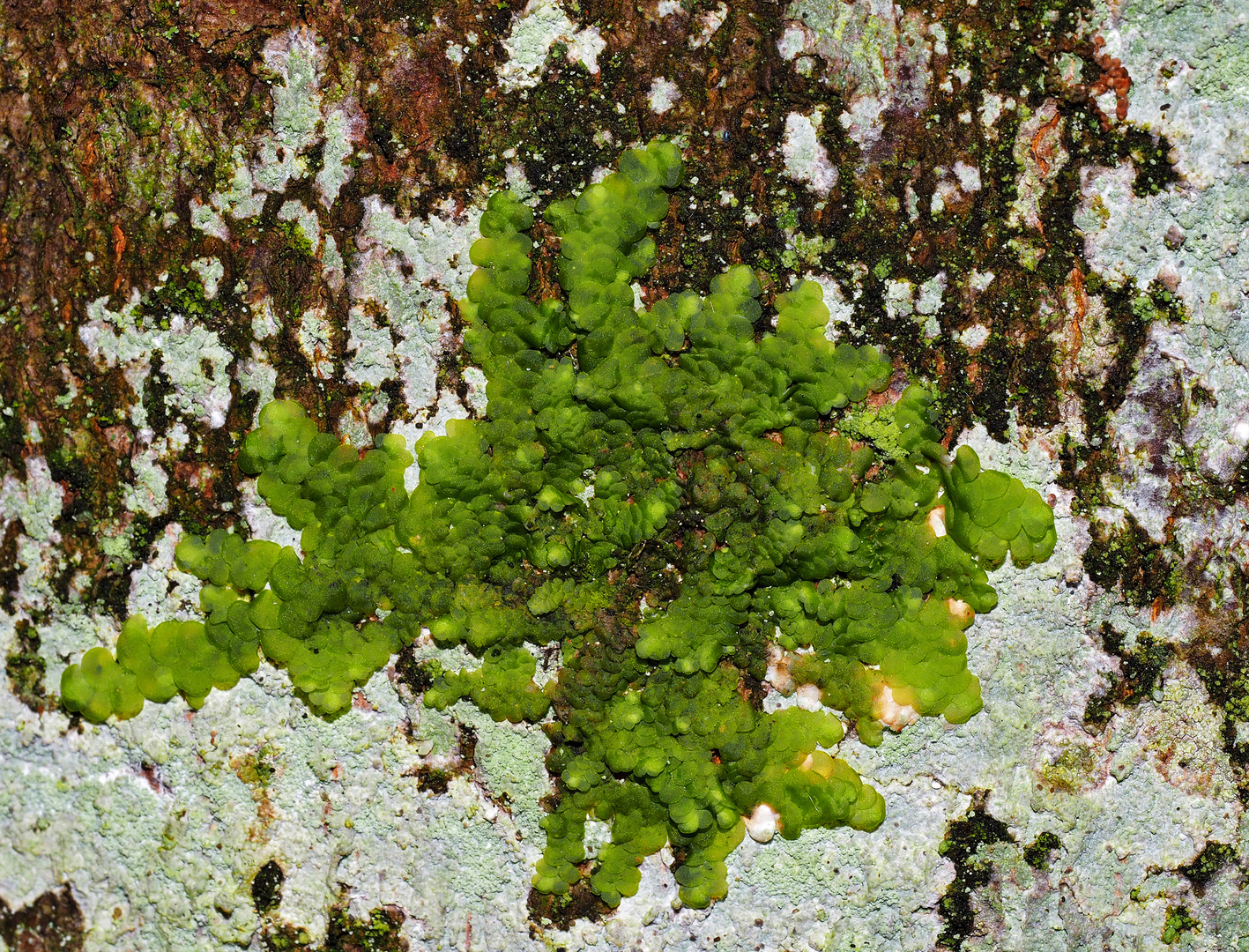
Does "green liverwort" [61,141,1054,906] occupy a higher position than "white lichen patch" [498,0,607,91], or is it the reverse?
"white lichen patch" [498,0,607,91]

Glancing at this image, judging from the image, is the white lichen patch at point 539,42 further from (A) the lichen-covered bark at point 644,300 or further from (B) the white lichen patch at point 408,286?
(B) the white lichen patch at point 408,286

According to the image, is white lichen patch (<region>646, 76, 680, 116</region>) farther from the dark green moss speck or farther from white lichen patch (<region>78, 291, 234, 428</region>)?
the dark green moss speck

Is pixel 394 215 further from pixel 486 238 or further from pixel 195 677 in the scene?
pixel 195 677

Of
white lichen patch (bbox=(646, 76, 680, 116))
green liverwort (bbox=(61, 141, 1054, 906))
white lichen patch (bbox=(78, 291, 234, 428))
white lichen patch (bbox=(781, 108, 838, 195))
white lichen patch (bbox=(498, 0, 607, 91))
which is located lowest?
green liverwort (bbox=(61, 141, 1054, 906))

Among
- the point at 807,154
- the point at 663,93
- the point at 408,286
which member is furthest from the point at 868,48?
the point at 408,286

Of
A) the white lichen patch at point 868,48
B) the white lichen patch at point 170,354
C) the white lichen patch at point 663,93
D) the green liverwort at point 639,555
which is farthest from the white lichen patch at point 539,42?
the white lichen patch at point 170,354

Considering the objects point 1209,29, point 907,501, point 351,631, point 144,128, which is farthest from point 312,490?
point 1209,29

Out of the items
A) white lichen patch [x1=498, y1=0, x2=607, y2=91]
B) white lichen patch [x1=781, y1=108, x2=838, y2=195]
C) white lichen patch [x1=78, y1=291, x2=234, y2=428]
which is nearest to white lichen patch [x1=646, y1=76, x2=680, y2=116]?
white lichen patch [x1=498, y1=0, x2=607, y2=91]
